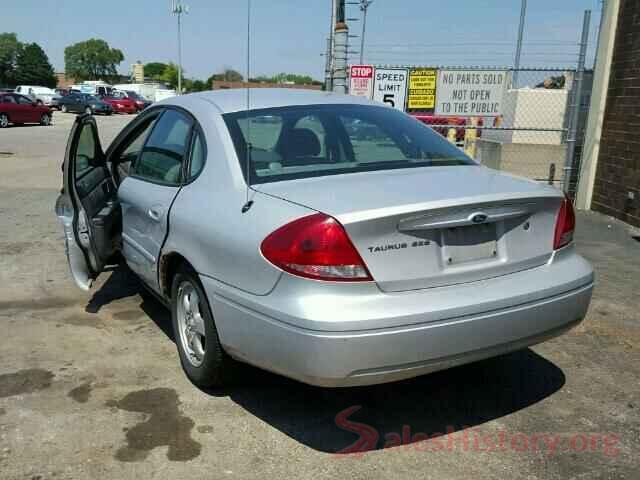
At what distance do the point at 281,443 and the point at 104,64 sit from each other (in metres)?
161

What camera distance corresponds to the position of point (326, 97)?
4090 mm

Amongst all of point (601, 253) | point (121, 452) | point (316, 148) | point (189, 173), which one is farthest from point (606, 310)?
point (121, 452)

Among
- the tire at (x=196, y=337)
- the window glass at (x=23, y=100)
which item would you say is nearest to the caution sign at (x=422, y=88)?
the tire at (x=196, y=337)

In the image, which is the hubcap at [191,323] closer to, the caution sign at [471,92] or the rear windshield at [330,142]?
the rear windshield at [330,142]

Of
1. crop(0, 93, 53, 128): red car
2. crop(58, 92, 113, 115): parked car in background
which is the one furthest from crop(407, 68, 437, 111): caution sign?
crop(58, 92, 113, 115): parked car in background

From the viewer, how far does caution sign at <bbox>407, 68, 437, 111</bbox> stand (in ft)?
31.4

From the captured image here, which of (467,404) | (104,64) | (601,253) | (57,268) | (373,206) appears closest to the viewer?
(373,206)

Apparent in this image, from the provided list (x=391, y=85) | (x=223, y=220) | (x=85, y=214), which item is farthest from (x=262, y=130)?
(x=391, y=85)

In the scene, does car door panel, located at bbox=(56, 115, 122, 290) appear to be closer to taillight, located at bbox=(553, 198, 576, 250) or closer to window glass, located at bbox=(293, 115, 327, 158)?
window glass, located at bbox=(293, 115, 327, 158)

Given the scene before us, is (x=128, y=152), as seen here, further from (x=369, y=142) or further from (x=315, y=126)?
(x=369, y=142)

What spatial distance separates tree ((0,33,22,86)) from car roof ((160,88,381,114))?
113 metres

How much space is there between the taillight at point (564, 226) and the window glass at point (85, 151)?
3.10m

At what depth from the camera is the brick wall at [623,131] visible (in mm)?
8062

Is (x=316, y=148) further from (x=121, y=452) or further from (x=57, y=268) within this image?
(x=57, y=268)
